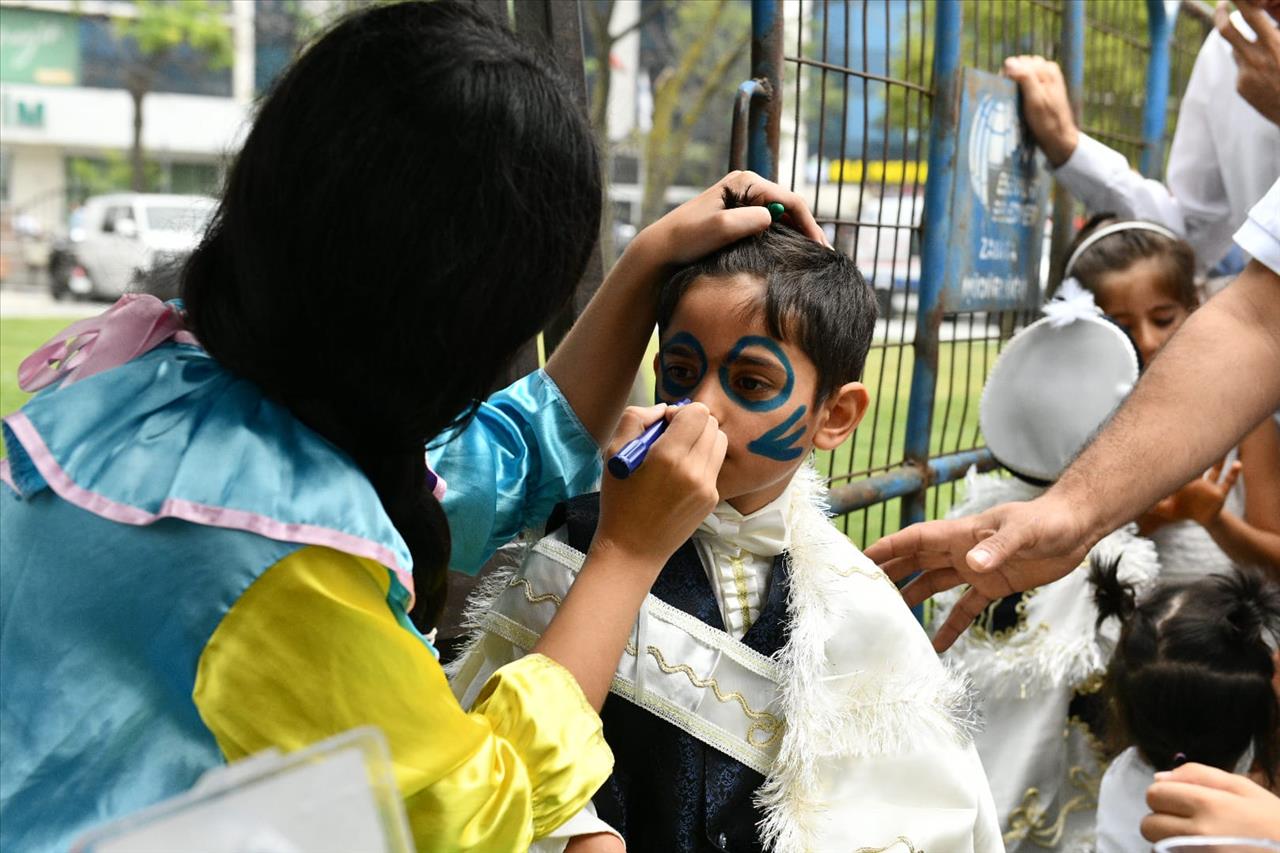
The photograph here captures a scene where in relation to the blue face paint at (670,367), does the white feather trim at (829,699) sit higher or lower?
lower

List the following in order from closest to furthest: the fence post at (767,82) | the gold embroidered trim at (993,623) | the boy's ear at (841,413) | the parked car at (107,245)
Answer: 1. the boy's ear at (841,413)
2. the fence post at (767,82)
3. the gold embroidered trim at (993,623)
4. the parked car at (107,245)

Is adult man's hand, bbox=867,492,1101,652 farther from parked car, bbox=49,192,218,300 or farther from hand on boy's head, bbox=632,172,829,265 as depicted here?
parked car, bbox=49,192,218,300

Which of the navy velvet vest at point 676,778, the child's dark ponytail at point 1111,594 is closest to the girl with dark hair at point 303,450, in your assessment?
the navy velvet vest at point 676,778

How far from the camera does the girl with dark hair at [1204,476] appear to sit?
3004 millimetres

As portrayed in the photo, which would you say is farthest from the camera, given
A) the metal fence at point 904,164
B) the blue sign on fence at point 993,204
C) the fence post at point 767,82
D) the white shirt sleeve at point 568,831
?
the blue sign on fence at point 993,204

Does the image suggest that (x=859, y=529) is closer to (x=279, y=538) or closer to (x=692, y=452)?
(x=692, y=452)

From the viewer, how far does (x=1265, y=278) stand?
2381 millimetres

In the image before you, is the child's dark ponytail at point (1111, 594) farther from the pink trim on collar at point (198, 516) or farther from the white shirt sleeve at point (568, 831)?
the pink trim on collar at point (198, 516)

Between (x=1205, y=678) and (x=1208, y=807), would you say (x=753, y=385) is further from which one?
(x=1205, y=678)

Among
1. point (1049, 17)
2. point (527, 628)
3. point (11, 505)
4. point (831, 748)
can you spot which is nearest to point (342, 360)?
point (11, 505)

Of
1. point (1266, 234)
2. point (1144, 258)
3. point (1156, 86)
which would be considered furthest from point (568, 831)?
point (1156, 86)

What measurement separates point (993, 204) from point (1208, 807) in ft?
6.77

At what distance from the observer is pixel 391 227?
1.16m

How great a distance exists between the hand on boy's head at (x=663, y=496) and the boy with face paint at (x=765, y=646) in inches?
7.7
